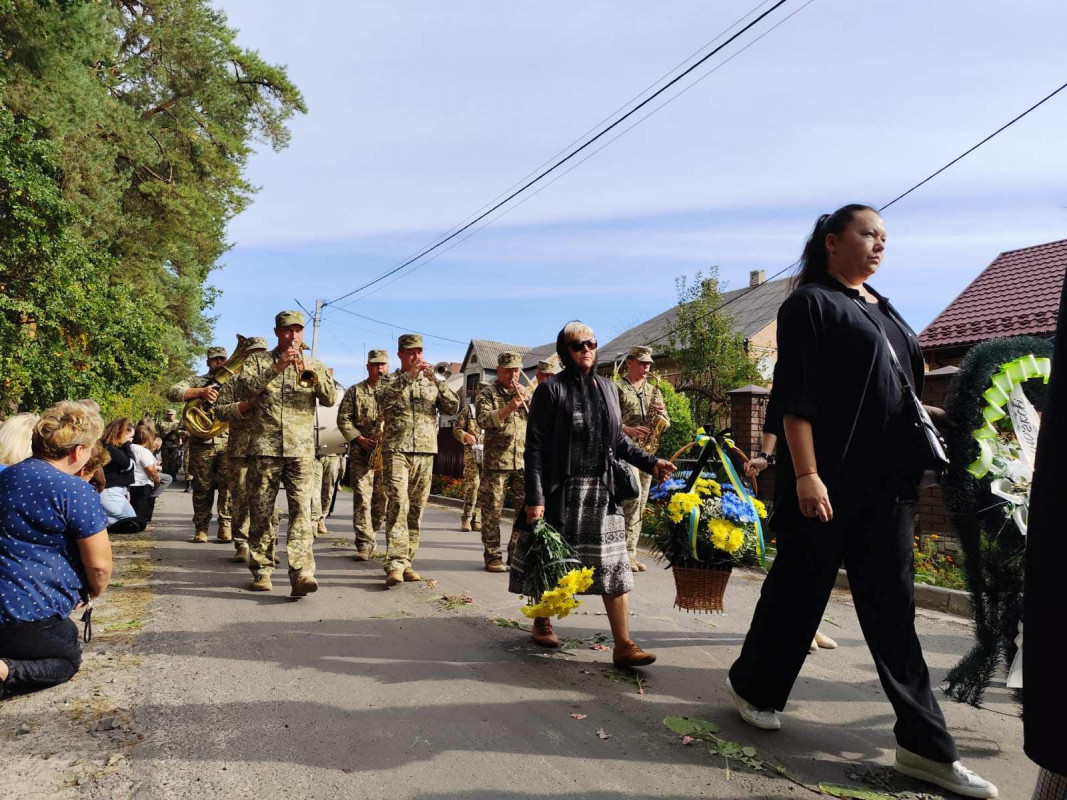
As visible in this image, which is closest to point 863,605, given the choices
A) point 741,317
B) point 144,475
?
point 144,475

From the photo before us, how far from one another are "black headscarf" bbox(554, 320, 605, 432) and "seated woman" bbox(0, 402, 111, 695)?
2.66m

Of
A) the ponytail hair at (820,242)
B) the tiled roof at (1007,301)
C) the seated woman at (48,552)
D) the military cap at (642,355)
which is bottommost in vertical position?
the seated woman at (48,552)

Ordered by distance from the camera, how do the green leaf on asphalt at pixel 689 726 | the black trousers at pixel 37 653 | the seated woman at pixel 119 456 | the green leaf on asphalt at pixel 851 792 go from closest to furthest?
the green leaf on asphalt at pixel 851 792 → the green leaf on asphalt at pixel 689 726 → the black trousers at pixel 37 653 → the seated woman at pixel 119 456

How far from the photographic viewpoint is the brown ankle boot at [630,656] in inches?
185

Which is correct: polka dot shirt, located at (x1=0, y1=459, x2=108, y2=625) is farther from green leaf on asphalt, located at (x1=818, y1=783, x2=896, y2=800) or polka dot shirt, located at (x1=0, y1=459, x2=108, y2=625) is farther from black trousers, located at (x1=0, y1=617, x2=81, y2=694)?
green leaf on asphalt, located at (x1=818, y1=783, x2=896, y2=800)

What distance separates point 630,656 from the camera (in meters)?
4.72

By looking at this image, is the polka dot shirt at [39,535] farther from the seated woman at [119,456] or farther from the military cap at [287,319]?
the seated woman at [119,456]

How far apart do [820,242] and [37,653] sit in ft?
13.8

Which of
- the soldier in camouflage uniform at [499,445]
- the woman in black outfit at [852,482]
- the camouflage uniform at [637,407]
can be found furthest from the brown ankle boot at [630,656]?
the camouflage uniform at [637,407]

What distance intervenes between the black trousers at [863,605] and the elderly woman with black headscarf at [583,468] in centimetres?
117

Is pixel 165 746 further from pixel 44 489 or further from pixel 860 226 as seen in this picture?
pixel 860 226

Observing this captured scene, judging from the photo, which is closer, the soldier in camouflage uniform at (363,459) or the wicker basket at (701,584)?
the wicker basket at (701,584)

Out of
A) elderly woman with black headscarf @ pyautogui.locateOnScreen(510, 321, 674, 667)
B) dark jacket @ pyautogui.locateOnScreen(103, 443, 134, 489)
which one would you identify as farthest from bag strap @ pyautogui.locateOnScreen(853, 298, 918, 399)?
dark jacket @ pyautogui.locateOnScreen(103, 443, 134, 489)

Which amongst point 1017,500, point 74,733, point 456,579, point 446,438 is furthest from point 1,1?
point 446,438
